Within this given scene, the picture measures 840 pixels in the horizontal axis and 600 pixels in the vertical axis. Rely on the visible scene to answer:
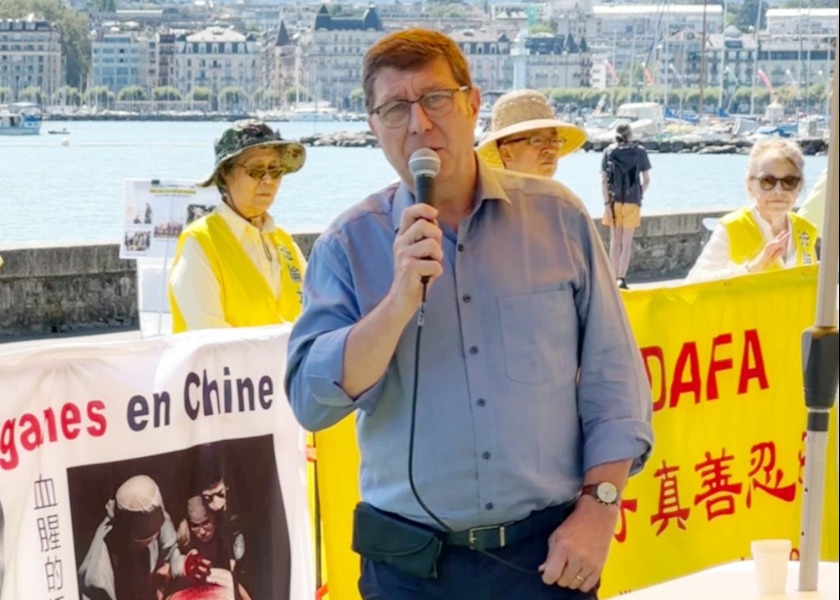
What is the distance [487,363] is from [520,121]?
3.24 m

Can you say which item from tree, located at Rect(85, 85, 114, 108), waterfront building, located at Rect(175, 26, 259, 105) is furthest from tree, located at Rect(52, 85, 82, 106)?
waterfront building, located at Rect(175, 26, 259, 105)

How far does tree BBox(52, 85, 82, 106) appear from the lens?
36.6 m

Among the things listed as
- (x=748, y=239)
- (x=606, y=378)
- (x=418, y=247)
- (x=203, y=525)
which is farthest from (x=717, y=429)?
(x=418, y=247)

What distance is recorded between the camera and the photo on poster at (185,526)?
411 cm

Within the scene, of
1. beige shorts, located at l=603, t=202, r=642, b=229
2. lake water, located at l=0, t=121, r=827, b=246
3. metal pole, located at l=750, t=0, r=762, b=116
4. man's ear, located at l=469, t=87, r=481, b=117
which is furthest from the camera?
metal pole, located at l=750, t=0, r=762, b=116

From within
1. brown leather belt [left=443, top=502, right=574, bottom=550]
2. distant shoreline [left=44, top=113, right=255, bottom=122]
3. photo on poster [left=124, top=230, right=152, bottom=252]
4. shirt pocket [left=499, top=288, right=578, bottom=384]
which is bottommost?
photo on poster [left=124, top=230, right=152, bottom=252]

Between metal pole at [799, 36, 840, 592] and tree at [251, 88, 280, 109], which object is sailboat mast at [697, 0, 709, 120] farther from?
metal pole at [799, 36, 840, 592]

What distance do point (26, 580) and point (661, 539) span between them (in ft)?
7.42

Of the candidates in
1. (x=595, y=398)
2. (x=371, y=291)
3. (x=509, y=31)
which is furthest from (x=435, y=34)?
(x=509, y=31)

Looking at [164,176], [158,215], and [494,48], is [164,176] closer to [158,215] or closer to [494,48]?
[494,48]

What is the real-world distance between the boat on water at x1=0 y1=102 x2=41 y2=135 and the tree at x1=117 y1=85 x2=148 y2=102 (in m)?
2.50

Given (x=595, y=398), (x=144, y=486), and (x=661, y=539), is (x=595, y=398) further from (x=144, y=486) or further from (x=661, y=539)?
(x=661, y=539)

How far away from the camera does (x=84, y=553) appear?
13.4 ft

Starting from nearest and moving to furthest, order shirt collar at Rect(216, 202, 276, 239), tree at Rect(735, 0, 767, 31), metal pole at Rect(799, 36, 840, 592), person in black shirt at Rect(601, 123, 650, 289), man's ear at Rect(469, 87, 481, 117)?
1. metal pole at Rect(799, 36, 840, 592)
2. man's ear at Rect(469, 87, 481, 117)
3. shirt collar at Rect(216, 202, 276, 239)
4. person in black shirt at Rect(601, 123, 650, 289)
5. tree at Rect(735, 0, 767, 31)
